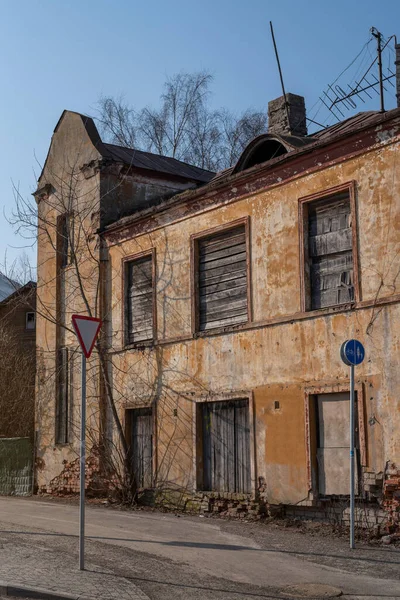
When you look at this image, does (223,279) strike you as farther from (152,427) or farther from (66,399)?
(66,399)

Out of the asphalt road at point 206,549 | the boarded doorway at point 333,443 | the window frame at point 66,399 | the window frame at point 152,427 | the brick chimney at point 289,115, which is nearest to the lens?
the asphalt road at point 206,549

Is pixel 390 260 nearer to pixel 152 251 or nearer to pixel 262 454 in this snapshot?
pixel 262 454

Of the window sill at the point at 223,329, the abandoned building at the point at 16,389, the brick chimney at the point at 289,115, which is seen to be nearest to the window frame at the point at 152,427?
the window sill at the point at 223,329

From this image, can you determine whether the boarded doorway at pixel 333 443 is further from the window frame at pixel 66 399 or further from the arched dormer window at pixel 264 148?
the window frame at pixel 66 399

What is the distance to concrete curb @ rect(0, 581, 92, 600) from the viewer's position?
7796mm

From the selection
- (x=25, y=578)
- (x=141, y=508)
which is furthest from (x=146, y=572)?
(x=141, y=508)

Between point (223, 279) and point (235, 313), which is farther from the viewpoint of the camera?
point (223, 279)

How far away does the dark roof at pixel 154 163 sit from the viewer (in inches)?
790

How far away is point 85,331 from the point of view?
9.45 metres

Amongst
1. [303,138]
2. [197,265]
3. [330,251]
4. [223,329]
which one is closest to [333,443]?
[330,251]

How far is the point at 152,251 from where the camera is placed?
17359 millimetres

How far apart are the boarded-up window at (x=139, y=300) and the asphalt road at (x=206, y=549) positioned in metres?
3.87

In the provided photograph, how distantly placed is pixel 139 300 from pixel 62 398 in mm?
3991

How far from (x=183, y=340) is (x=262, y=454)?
3173mm
